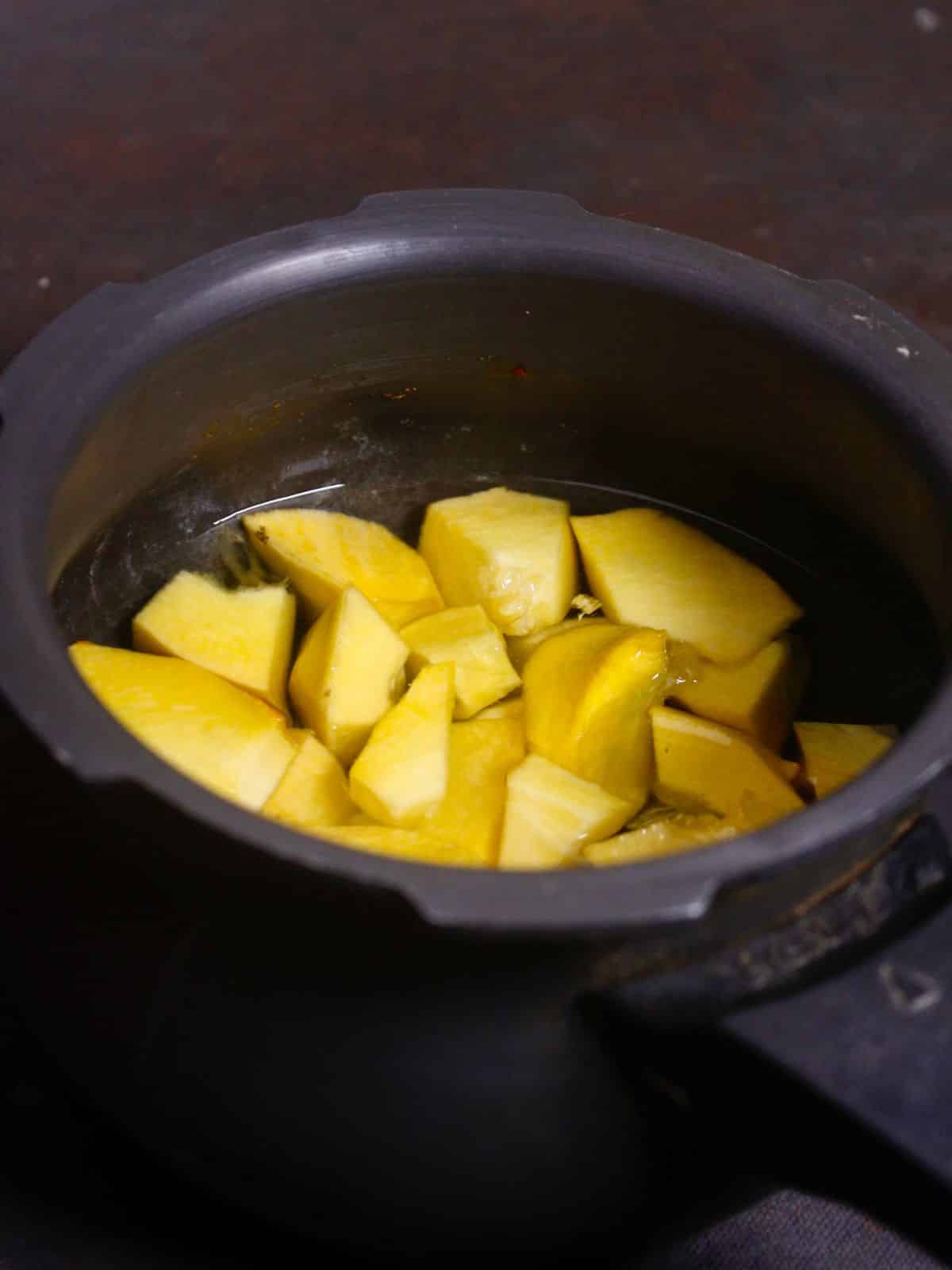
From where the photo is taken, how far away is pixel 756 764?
80 centimetres

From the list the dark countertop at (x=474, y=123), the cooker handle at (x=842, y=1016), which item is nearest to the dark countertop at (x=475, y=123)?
the dark countertop at (x=474, y=123)

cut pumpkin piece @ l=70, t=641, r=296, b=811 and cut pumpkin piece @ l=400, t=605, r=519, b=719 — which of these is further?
cut pumpkin piece @ l=400, t=605, r=519, b=719

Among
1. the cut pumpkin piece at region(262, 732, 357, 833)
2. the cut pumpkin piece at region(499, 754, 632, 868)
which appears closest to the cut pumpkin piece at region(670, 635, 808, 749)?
the cut pumpkin piece at region(499, 754, 632, 868)

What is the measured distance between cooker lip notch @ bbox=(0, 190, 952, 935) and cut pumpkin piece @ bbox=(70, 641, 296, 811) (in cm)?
11

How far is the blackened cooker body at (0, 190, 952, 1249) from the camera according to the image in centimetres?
58

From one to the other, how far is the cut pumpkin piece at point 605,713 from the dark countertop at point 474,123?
0.70 metres

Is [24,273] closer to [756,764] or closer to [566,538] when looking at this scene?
[566,538]

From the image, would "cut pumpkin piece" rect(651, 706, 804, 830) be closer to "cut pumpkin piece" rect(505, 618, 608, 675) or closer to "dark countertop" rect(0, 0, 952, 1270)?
"cut pumpkin piece" rect(505, 618, 608, 675)

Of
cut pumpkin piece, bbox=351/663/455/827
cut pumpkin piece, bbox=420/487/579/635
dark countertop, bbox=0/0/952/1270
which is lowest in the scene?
cut pumpkin piece, bbox=351/663/455/827

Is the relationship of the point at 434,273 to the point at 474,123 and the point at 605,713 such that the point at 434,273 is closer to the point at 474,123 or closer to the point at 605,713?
the point at 605,713

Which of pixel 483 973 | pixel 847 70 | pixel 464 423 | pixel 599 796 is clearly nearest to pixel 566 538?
pixel 464 423

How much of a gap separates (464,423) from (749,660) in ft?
0.83

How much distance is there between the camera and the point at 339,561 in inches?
36.5

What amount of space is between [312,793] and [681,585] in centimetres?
28
